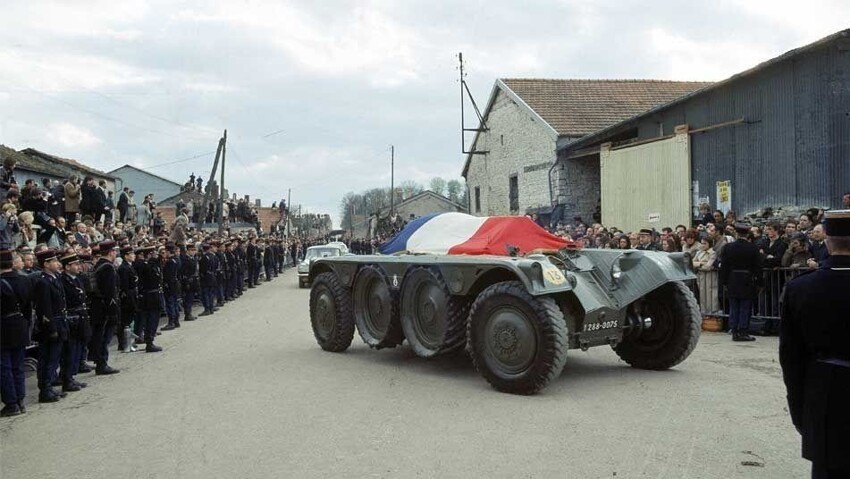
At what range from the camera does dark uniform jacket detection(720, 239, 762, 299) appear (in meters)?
11.6

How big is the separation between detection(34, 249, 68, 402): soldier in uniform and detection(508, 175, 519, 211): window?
80.5 ft

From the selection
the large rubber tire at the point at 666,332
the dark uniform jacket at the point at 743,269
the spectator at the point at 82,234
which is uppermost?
the spectator at the point at 82,234

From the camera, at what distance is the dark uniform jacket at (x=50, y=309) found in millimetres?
8617

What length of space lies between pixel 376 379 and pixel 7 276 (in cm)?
421

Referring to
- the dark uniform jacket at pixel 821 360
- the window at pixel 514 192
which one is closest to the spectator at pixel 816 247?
the dark uniform jacket at pixel 821 360

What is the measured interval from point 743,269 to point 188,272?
11.6m

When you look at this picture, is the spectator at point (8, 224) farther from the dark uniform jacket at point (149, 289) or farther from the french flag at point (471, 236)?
the french flag at point (471, 236)

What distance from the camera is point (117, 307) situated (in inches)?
422

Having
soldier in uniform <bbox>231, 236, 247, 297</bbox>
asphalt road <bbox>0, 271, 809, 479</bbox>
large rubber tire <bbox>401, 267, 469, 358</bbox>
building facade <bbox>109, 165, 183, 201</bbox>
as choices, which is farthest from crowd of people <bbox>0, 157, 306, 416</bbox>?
building facade <bbox>109, 165, 183, 201</bbox>

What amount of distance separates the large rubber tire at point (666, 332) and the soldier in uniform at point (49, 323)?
6.63 meters

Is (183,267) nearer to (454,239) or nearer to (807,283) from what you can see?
(454,239)

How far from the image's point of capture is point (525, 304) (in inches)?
317

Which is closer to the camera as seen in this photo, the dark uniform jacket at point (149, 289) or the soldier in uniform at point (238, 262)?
the dark uniform jacket at point (149, 289)

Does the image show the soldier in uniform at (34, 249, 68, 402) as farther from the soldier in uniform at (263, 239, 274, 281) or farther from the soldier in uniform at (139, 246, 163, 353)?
the soldier in uniform at (263, 239, 274, 281)
